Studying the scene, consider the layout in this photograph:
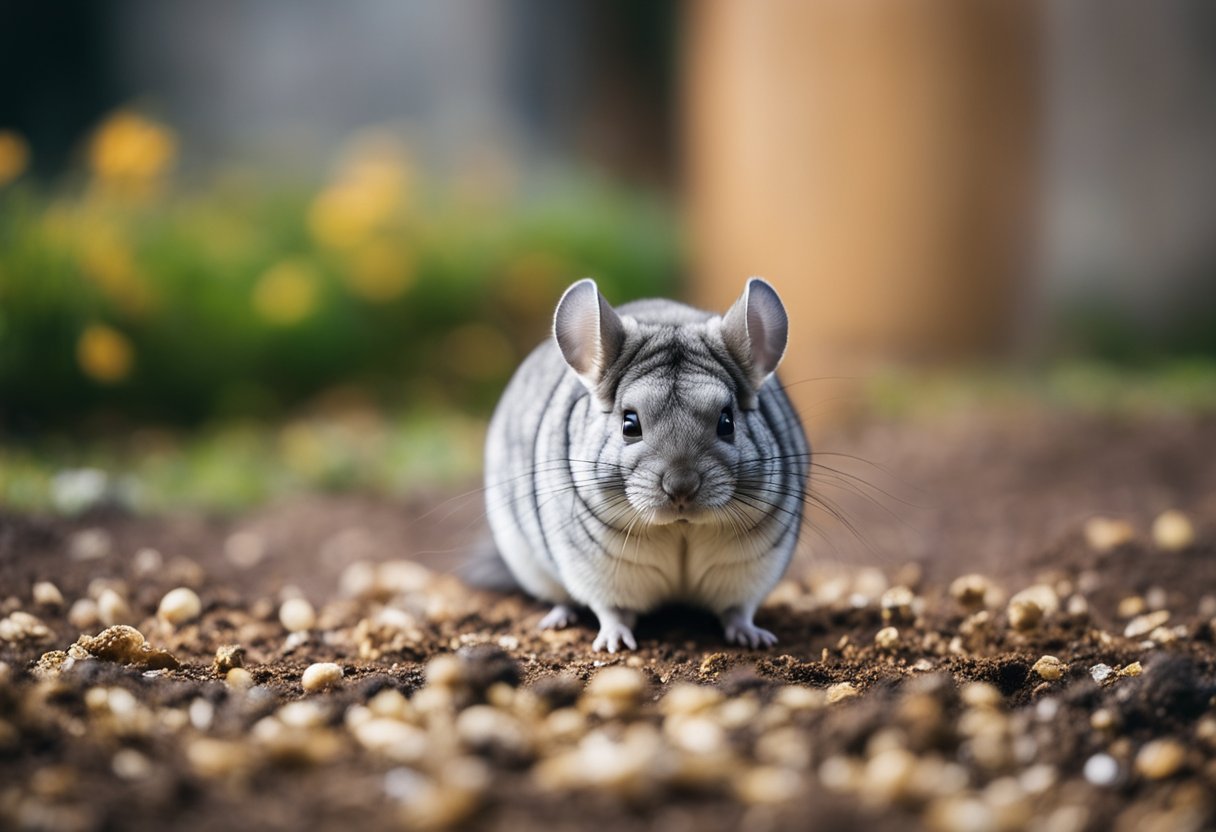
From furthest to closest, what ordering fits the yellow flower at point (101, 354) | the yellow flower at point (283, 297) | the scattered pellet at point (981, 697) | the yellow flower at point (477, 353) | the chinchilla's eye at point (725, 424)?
the yellow flower at point (477, 353) < the yellow flower at point (283, 297) < the yellow flower at point (101, 354) < the chinchilla's eye at point (725, 424) < the scattered pellet at point (981, 697)

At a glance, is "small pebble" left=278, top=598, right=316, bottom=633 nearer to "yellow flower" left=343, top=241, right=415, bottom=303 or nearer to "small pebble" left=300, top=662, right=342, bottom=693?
"small pebble" left=300, top=662, right=342, bottom=693

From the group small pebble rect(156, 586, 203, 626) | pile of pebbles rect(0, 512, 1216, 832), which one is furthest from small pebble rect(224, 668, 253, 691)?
small pebble rect(156, 586, 203, 626)

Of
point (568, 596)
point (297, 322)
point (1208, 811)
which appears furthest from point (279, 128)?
point (1208, 811)

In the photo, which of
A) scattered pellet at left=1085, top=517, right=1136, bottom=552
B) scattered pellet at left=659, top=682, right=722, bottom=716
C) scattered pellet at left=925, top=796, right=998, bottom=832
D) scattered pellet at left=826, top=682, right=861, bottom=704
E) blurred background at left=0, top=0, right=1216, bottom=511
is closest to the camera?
scattered pellet at left=925, top=796, right=998, bottom=832

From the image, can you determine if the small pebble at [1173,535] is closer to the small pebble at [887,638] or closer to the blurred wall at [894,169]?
the small pebble at [887,638]

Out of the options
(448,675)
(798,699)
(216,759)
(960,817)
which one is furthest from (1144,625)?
(216,759)

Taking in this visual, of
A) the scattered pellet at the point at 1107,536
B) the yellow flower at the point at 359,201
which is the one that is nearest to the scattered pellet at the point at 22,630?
the scattered pellet at the point at 1107,536

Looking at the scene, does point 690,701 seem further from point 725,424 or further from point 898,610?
point 898,610

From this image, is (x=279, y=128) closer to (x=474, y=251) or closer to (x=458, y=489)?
(x=474, y=251)
